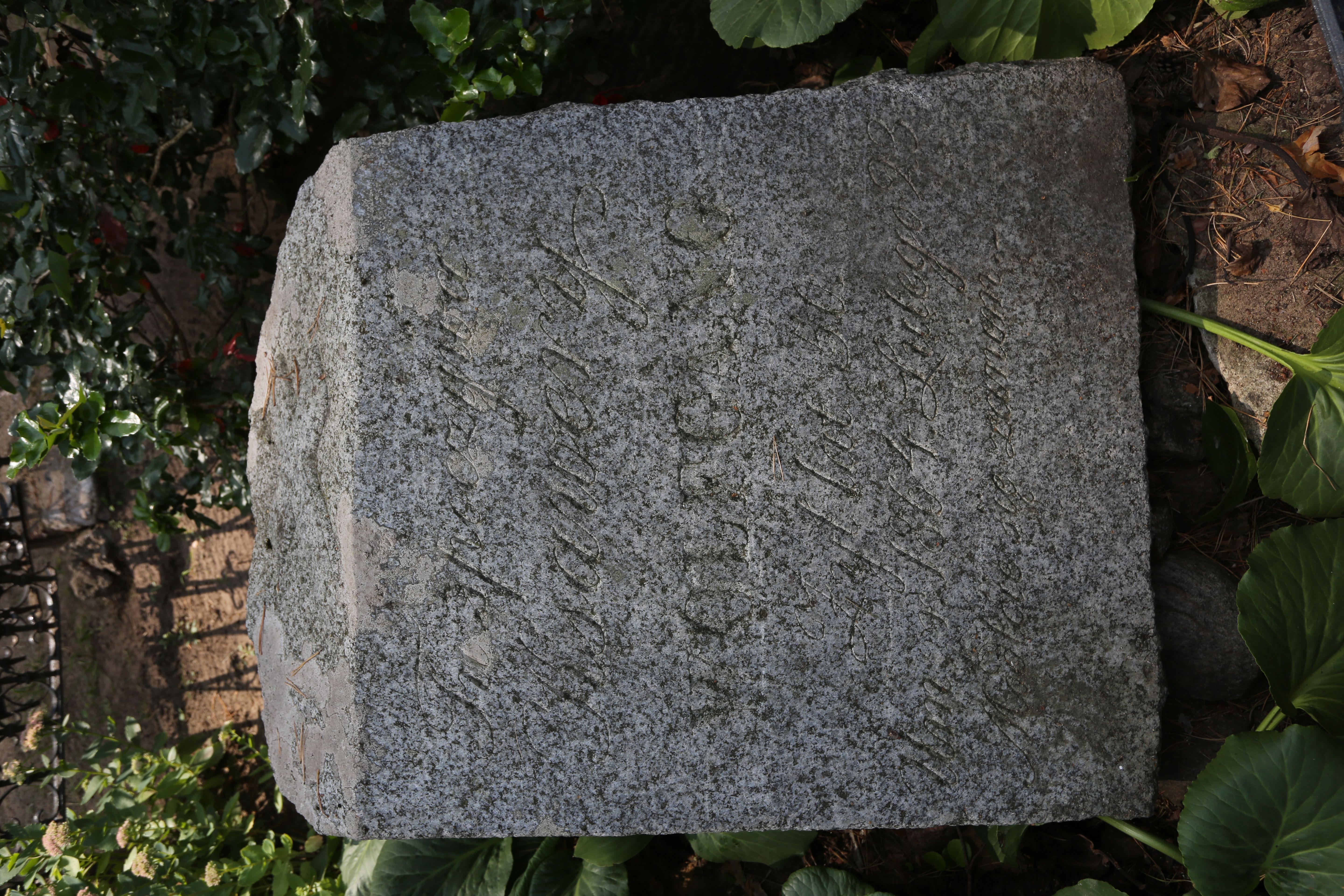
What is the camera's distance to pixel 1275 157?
178 centimetres

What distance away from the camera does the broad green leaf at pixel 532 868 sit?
2.20m

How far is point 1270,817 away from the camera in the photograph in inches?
59.9

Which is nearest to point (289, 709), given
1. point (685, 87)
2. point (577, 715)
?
point (577, 715)

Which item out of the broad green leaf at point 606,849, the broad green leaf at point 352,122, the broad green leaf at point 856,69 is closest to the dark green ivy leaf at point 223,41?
the broad green leaf at point 352,122

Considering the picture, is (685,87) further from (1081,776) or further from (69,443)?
(1081,776)

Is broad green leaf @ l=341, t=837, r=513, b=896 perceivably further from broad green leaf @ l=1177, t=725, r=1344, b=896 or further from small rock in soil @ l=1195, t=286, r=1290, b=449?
small rock in soil @ l=1195, t=286, r=1290, b=449

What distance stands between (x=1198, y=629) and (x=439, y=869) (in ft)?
6.54

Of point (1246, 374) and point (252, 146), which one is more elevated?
point (252, 146)

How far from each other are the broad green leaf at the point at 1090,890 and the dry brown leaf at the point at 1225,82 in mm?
1727

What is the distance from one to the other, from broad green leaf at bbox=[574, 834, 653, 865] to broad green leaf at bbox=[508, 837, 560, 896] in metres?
0.13

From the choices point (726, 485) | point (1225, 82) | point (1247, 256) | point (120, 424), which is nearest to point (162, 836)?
point (120, 424)

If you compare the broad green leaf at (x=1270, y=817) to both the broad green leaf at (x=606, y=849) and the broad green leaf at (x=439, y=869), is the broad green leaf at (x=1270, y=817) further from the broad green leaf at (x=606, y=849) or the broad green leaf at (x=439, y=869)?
the broad green leaf at (x=439, y=869)

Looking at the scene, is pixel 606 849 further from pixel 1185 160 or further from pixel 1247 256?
pixel 1185 160

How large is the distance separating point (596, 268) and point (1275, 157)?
154 cm
